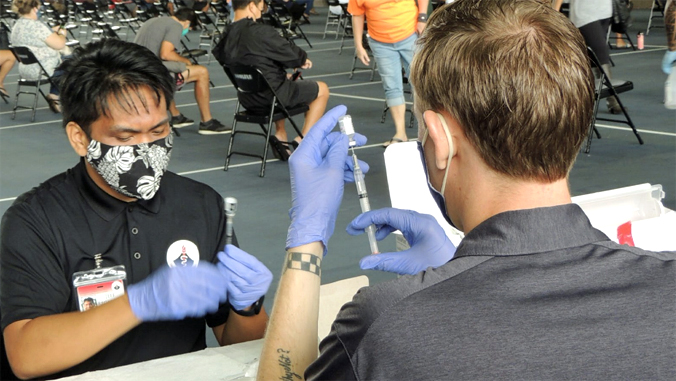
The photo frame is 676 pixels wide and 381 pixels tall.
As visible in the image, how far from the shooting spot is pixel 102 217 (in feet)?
6.11

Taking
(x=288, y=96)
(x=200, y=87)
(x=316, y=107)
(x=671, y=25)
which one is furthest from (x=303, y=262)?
(x=200, y=87)

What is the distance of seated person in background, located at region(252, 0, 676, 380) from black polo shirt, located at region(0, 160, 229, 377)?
0.98 meters

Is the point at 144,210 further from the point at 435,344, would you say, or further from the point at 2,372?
the point at 435,344

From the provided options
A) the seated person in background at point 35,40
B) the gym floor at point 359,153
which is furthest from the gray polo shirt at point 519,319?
the seated person in background at point 35,40

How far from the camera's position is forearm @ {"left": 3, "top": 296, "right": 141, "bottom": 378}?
1597 millimetres

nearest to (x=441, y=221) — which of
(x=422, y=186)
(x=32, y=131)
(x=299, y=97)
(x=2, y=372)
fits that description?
(x=422, y=186)

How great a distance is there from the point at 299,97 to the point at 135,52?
4231mm

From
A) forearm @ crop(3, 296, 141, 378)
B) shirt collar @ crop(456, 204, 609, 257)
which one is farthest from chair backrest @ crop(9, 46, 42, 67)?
shirt collar @ crop(456, 204, 609, 257)

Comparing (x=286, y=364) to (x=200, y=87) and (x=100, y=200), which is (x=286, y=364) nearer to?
(x=100, y=200)

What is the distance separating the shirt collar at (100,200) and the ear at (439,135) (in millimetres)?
1101

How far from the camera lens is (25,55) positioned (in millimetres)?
8164

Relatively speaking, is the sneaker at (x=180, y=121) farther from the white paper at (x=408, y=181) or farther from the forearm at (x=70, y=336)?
the forearm at (x=70, y=336)

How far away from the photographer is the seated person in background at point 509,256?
0.84 meters

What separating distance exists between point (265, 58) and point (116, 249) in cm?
439
